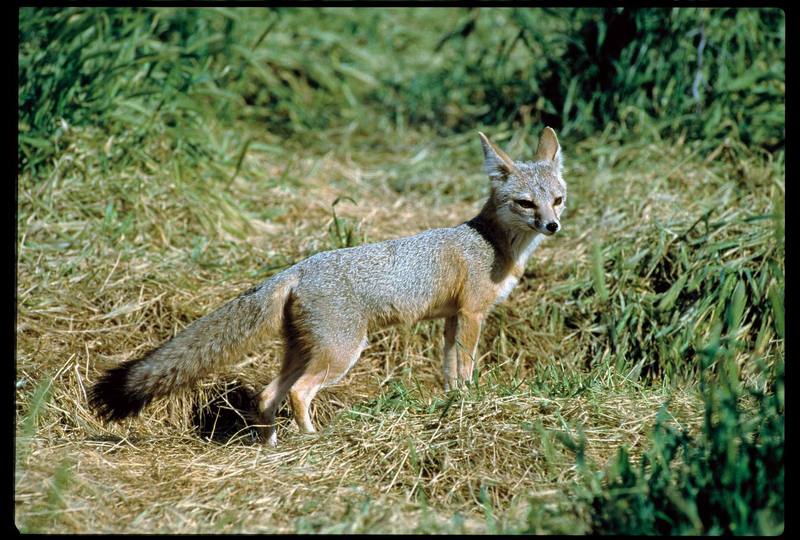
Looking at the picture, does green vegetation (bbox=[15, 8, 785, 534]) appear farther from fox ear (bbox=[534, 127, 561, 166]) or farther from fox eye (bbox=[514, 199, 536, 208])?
fox ear (bbox=[534, 127, 561, 166])

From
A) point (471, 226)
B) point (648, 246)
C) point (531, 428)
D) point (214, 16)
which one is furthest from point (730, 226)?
point (214, 16)

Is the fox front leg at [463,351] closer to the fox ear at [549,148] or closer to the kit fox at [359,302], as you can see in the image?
the kit fox at [359,302]

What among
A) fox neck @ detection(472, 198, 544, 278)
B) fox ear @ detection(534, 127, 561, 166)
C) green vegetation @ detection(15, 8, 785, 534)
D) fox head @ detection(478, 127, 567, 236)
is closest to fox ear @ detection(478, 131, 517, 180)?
fox head @ detection(478, 127, 567, 236)

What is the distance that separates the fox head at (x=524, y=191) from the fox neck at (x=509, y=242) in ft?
0.17

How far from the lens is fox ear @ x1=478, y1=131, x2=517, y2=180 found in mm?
5637

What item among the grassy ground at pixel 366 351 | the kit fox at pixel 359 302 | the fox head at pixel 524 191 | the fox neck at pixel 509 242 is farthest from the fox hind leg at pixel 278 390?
the fox head at pixel 524 191

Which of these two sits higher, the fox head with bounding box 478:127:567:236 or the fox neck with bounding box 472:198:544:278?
the fox head with bounding box 478:127:567:236

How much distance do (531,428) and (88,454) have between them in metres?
2.26

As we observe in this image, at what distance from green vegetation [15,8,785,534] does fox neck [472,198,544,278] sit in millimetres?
488

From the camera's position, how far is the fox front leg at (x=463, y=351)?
18.0ft

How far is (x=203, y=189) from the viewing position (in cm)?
736

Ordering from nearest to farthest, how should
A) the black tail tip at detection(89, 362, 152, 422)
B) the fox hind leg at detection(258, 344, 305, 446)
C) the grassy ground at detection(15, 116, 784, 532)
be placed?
the grassy ground at detection(15, 116, 784, 532) < the black tail tip at detection(89, 362, 152, 422) < the fox hind leg at detection(258, 344, 305, 446)

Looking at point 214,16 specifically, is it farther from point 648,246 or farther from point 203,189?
point 648,246

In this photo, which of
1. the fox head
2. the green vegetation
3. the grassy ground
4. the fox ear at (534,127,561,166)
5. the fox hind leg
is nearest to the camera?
the green vegetation
